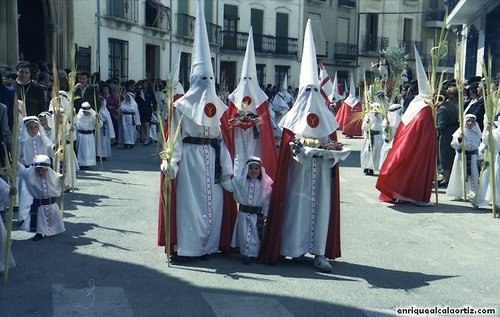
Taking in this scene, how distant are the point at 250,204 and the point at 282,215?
1.16ft

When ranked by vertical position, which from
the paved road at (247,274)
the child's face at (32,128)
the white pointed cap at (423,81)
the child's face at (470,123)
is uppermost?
the white pointed cap at (423,81)

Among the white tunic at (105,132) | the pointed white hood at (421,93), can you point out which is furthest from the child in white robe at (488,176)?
the white tunic at (105,132)

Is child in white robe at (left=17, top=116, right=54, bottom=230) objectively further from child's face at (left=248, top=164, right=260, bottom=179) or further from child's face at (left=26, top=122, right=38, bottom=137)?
child's face at (left=248, top=164, right=260, bottom=179)

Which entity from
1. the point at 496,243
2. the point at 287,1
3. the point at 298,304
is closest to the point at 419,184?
the point at 496,243

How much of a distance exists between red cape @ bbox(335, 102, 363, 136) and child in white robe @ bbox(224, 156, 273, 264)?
55.2 feet

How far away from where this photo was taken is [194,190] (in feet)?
22.0

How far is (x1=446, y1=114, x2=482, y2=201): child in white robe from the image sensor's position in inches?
423

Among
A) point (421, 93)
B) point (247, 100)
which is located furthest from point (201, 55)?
point (421, 93)

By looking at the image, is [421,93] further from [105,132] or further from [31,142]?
[105,132]

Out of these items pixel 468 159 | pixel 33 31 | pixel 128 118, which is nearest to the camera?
pixel 468 159

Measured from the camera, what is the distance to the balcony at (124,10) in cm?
2495

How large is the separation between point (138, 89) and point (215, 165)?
42.7 ft

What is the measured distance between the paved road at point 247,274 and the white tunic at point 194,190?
270mm

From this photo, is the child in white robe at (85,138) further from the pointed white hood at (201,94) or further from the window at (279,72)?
the window at (279,72)
